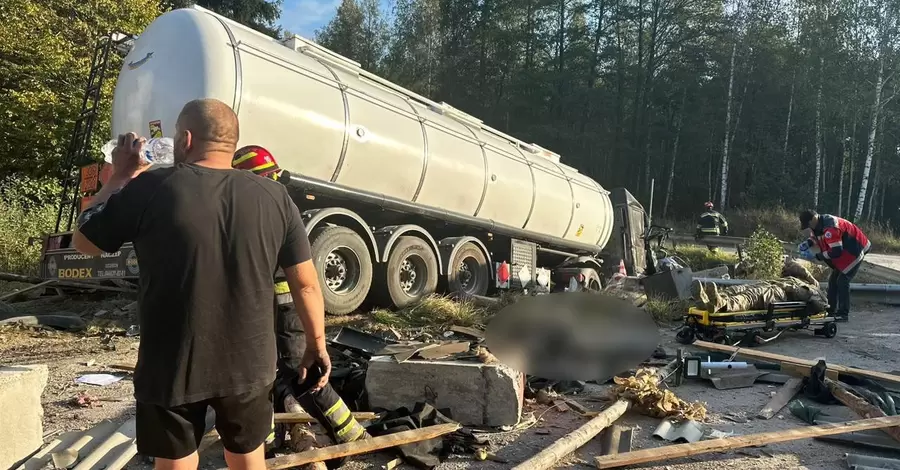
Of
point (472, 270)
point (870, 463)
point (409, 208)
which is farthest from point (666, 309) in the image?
point (870, 463)

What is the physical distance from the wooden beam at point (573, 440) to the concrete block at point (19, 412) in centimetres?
229

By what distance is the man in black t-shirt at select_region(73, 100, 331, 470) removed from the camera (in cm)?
169

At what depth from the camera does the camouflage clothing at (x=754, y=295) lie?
6172 millimetres

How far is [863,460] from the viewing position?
2.97 m

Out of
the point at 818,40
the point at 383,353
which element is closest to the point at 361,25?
the point at 818,40

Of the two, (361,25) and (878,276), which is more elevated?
(361,25)

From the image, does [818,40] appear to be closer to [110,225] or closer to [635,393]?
[635,393]

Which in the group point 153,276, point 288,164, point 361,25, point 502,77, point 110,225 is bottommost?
point 153,276

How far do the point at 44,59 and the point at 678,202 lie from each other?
29607mm

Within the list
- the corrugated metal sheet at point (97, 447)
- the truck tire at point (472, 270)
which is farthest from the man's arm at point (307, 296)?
the truck tire at point (472, 270)

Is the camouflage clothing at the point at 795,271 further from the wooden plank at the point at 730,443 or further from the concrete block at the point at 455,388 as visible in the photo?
the concrete block at the point at 455,388

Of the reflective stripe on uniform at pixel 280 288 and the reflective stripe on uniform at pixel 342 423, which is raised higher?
the reflective stripe on uniform at pixel 280 288

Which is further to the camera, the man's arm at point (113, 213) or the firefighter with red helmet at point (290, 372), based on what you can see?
the firefighter with red helmet at point (290, 372)

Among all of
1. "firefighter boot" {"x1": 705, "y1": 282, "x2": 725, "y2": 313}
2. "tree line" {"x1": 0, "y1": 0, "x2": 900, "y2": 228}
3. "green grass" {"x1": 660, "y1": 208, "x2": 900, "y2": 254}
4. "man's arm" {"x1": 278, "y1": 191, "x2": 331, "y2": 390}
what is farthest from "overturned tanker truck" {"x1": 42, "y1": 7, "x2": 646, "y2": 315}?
"tree line" {"x1": 0, "y1": 0, "x2": 900, "y2": 228}
